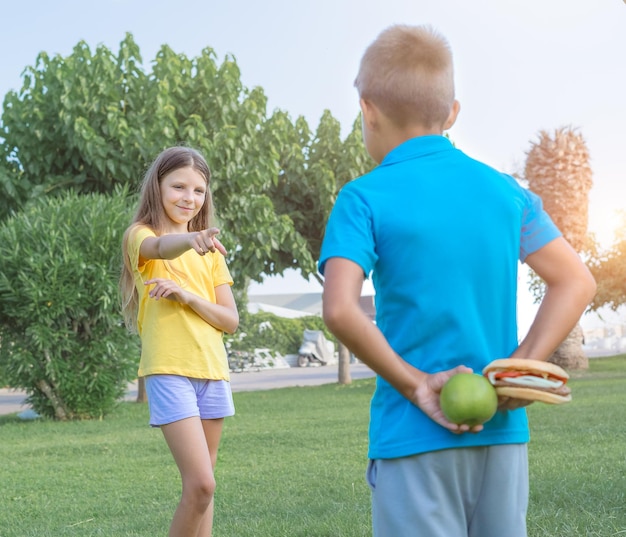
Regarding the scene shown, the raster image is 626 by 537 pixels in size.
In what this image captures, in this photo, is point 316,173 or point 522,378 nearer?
point 522,378

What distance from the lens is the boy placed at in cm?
204

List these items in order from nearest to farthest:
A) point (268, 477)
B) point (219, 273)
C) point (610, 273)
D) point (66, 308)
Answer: point (219, 273)
point (268, 477)
point (66, 308)
point (610, 273)

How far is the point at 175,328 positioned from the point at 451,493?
2060 mm

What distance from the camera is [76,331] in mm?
14281

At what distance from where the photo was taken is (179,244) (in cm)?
352

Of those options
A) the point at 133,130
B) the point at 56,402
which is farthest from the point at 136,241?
the point at 133,130

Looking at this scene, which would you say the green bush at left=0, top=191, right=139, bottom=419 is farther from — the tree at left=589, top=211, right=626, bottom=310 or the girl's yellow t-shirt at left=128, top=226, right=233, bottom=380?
the tree at left=589, top=211, right=626, bottom=310

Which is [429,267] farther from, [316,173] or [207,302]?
[316,173]

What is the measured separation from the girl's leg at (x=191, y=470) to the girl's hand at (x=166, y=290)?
515 mm

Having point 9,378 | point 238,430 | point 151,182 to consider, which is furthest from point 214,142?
point 151,182

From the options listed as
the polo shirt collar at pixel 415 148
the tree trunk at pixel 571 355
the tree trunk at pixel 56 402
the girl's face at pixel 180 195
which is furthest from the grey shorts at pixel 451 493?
the tree trunk at pixel 571 355

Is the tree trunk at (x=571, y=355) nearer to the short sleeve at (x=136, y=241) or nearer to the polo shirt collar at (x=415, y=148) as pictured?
the short sleeve at (x=136, y=241)

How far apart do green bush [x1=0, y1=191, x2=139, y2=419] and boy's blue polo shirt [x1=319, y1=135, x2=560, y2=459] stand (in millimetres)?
12134

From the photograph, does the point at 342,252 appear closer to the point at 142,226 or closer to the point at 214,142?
the point at 142,226
